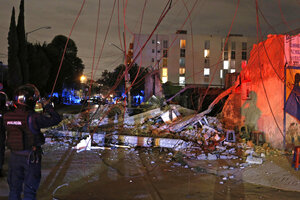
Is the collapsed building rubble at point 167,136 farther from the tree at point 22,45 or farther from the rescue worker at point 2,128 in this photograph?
the tree at point 22,45

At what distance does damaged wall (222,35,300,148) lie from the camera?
9.28m

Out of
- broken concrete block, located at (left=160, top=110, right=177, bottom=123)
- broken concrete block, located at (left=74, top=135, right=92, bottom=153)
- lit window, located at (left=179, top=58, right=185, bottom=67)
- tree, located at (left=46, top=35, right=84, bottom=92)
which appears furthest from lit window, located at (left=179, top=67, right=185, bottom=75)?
broken concrete block, located at (left=74, top=135, right=92, bottom=153)

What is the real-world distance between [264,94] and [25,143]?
28.5 feet

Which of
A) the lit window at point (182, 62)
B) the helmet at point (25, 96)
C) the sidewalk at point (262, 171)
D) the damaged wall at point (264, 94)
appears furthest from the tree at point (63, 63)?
the helmet at point (25, 96)

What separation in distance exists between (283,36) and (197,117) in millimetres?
4483

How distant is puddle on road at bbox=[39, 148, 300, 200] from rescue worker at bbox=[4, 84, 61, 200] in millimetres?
1169

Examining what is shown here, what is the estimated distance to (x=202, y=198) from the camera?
16.7 feet

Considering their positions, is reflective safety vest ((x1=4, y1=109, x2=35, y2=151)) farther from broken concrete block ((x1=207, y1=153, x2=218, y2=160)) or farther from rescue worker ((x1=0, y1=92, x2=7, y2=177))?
broken concrete block ((x1=207, y1=153, x2=218, y2=160))

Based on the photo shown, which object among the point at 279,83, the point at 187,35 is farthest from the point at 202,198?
the point at 187,35

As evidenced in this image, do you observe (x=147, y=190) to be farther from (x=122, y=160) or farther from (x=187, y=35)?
(x=187, y=35)

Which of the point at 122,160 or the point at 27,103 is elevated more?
the point at 27,103

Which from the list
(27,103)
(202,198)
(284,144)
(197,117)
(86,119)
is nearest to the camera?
(27,103)

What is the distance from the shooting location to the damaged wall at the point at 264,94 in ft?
30.5

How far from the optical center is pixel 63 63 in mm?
33688
